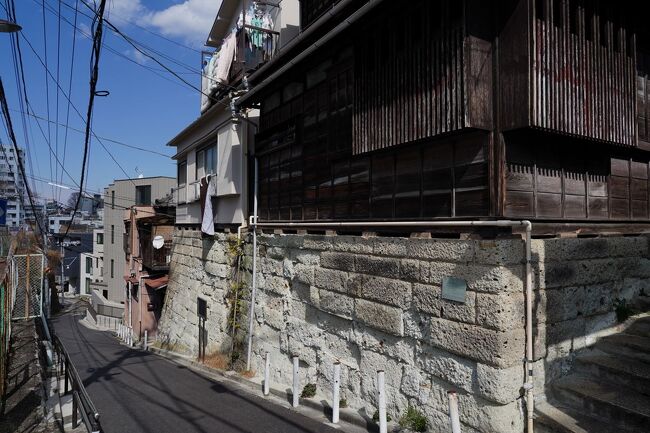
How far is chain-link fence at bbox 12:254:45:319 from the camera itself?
577 inches

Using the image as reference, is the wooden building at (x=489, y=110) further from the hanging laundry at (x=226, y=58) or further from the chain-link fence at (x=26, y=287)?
the chain-link fence at (x=26, y=287)

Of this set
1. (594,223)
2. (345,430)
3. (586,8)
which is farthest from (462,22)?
(345,430)

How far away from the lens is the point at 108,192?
1751 inches

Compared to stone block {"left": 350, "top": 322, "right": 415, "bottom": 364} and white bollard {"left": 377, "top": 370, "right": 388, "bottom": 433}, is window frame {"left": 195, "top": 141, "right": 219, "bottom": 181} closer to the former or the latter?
stone block {"left": 350, "top": 322, "right": 415, "bottom": 364}

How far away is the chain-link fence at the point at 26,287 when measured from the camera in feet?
48.1

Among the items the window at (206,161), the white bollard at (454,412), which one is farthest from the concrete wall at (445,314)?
the window at (206,161)

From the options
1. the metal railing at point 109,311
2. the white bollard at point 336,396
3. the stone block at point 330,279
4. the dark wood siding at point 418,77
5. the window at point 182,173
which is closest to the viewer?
the dark wood siding at point 418,77

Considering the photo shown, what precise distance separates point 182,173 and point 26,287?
7.90 metres

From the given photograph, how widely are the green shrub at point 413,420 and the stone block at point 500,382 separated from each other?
1.15 m

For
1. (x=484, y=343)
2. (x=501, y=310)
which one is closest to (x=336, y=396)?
(x=484, y=343)

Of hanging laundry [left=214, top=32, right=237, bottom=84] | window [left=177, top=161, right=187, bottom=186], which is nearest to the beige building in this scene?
window [left=177, top=161, right=187, bottom=186]

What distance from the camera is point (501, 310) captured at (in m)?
5.13

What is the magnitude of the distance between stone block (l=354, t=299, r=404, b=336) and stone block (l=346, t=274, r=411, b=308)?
0.11m

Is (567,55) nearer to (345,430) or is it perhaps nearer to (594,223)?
(594,223)
